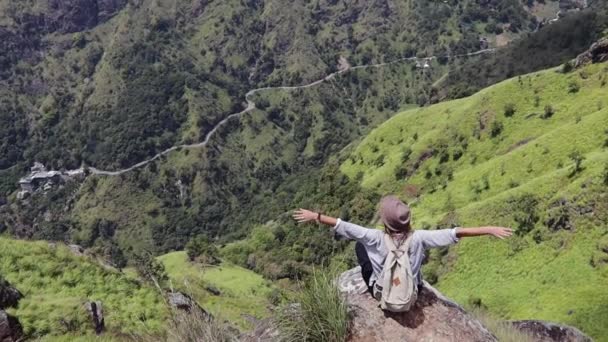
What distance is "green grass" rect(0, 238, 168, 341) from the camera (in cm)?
1359

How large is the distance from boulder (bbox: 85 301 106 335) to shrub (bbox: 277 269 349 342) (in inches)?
324

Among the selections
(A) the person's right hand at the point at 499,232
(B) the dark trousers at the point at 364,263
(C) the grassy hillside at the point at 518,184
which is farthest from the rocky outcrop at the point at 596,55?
(B) the dark trousers at the point at 364,263

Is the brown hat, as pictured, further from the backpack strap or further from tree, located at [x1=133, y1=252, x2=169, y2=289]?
tree, located at [x1=133, y1=252, x2=169, y2=289]

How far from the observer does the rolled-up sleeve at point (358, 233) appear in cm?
850

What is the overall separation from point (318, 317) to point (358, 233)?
1.51 meters

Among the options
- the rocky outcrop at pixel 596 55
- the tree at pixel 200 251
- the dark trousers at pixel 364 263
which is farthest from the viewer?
the tree at pixel 200 251

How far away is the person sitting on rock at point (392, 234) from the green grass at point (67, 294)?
6.53 metres

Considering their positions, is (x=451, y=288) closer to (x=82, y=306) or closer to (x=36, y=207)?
(x=82, y=306)

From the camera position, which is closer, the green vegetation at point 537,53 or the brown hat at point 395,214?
the brown hat at point 395,214

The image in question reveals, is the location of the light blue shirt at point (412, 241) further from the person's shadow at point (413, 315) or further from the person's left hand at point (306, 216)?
the person's shadow at point (413, 315)

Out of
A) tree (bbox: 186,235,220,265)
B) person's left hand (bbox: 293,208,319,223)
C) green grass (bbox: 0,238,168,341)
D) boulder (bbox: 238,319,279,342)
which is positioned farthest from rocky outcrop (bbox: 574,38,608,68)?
boulder (bbox: 238,319,279,342)

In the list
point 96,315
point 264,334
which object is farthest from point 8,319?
point 264,334

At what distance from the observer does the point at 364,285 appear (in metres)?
9.35

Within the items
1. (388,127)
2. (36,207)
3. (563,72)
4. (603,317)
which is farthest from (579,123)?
(36,207)
